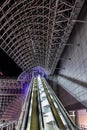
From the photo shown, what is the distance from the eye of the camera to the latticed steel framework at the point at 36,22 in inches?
757

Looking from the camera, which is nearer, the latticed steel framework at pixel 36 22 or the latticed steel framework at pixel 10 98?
the latticed steel framework at pixel 36 22

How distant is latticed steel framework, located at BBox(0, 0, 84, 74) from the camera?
19237mm

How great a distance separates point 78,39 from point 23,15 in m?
7.88

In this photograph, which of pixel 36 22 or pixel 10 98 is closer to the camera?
pixel 36 22

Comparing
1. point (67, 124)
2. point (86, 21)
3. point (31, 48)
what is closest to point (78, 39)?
point (86, 21)

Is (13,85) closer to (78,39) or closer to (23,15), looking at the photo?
(23,15)

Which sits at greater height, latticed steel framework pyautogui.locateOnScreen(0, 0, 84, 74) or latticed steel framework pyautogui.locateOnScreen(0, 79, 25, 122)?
latticed steel framework pyautogui.locateOnScreen(0, 0, 84, 74)

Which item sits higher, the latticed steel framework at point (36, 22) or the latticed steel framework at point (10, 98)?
the latticed steel framework at point (36, 22)

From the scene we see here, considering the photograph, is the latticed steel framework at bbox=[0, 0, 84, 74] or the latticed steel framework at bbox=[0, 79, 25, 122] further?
the latticed steel framework at bbox=[0, 79, 25, 122]

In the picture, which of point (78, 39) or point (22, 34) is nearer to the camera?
point (78, 39)

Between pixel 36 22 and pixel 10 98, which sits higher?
pixel 36 22

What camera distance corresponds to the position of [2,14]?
73.2 feet

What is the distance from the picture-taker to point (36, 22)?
2644cm

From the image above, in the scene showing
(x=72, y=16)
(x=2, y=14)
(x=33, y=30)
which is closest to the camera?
(x=72, y=16)
